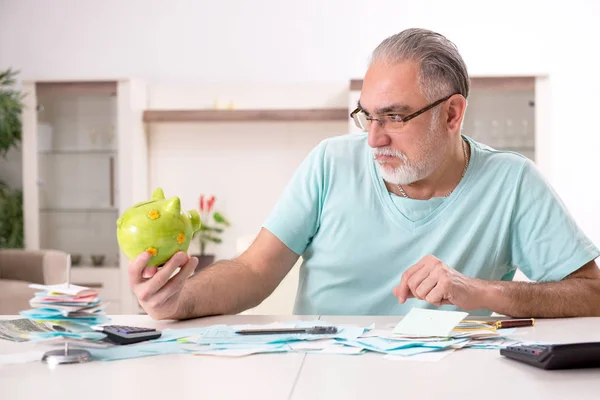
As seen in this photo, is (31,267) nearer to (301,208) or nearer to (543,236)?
(301,208)

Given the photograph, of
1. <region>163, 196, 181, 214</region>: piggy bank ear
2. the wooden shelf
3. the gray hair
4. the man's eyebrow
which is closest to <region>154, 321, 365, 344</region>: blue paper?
<region>163, 196, 181, 214</region>: piggy bank ear

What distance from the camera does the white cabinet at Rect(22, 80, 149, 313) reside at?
5.20m

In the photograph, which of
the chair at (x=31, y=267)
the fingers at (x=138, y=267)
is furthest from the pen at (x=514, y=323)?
the chair at (x=31, y=267)

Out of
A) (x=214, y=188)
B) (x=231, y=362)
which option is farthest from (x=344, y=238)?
(x=214, y=188)

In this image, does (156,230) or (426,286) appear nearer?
(156,230)

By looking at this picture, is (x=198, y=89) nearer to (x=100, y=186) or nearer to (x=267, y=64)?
(x=267, y=64)

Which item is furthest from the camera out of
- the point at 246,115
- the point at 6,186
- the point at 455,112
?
the point at 6,186

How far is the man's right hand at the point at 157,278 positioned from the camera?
1329mm

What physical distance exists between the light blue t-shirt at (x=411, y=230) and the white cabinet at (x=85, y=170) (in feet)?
10.9

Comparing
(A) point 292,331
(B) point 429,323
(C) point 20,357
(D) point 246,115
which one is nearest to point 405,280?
(B) point 429,323

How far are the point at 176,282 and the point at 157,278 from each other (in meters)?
0.07

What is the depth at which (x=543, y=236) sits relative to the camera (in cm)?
196

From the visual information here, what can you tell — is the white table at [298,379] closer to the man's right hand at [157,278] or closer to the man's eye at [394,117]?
the man's right hand at [157,278]

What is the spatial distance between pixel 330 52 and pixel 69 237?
2.14 m
